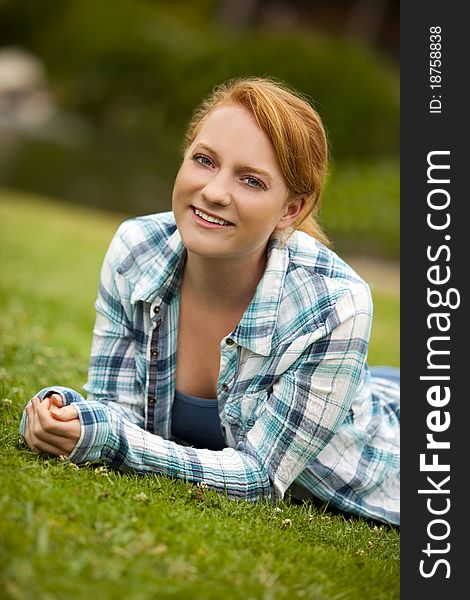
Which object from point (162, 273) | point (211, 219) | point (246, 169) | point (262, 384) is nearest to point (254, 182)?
point (246, 169)

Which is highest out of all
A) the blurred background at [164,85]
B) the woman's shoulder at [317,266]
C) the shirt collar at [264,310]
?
the blurred background at [164,85]

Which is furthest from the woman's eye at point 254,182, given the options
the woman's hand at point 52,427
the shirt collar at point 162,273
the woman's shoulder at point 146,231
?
the woman's hand at point 52,427

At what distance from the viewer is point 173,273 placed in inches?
141

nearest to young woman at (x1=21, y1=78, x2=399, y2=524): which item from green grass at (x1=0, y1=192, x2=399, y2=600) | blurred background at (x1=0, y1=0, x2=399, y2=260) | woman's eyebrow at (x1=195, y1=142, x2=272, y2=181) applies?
woman's eyebrow at (x1=195, y1=142, x2=272, y2=181)

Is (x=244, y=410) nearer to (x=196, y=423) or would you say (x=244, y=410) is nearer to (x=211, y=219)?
(x=196, y=423)

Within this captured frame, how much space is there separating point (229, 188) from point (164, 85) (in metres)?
18.4

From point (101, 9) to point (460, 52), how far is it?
21.5m

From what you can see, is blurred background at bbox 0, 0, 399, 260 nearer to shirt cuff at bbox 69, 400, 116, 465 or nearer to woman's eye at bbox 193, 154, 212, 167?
woman's eye at bbox 193, 154, 212, 167

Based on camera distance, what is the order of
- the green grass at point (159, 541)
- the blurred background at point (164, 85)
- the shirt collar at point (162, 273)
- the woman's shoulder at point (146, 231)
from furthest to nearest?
the blurred background at point (164, 85), the woman's shoulder at point (146, 231), the shirt collar at point (162, 273), the green grass at point (159, 541)

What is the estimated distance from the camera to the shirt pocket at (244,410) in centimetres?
342

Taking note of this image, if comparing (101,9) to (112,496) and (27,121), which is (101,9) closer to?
(27,121)

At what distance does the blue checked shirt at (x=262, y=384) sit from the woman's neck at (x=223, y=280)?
0.23 feet

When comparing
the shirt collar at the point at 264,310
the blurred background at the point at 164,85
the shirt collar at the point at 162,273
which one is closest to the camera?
the shirt collar at the point at 264,310

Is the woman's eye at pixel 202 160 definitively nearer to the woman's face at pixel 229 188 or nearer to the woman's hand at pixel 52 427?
the woman's face at pixel 229 188
